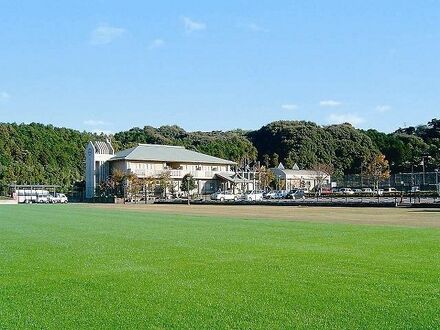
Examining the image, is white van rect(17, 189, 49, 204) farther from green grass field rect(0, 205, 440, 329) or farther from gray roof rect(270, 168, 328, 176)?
green grass field rect(0, 205, 440, 329)

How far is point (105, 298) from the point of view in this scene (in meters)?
7.23

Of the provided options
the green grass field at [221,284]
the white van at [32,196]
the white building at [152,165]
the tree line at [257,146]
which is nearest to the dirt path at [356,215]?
the green grass field at [221,284]

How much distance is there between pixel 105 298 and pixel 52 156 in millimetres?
90687

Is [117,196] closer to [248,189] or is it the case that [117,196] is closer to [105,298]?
[248,189]

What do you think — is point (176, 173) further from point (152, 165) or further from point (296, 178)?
point (296, 178)

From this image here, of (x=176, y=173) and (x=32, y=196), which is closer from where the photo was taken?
(x=32, y=196)

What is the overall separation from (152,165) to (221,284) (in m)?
74.8

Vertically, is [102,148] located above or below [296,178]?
above

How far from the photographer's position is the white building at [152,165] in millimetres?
80125

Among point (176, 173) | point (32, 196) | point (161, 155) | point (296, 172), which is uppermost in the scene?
point (161, 155)

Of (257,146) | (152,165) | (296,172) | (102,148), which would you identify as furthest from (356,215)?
(257,146)

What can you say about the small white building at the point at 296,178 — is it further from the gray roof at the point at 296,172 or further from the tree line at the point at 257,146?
the tree line at the point at 257,146

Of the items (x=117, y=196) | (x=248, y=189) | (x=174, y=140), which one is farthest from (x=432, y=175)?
(x=174, y=140)

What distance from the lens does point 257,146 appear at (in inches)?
4646
